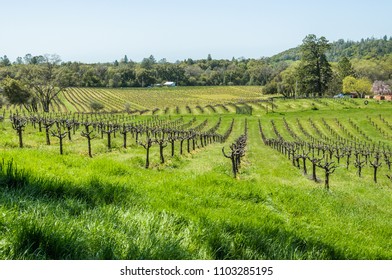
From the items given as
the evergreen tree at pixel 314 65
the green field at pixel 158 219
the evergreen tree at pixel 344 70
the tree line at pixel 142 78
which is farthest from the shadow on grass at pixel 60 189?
the evergreen tree at pixel 344 70

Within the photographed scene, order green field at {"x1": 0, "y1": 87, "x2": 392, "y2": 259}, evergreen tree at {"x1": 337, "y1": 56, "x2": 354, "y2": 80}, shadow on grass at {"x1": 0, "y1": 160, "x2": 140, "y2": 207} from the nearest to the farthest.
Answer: green field at {"x1": 0, "y1": 87, "x2": 392, "y2": 259}, shadow on grass at {"x1": 0, "y1": 160, "x2": 140, "y2": 207}, evergreen tree at {"x1": 337, "y1": 56, "x2": 354, "y2": 80}

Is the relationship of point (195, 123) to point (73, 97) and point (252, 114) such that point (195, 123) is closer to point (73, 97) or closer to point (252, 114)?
point (252, 114)

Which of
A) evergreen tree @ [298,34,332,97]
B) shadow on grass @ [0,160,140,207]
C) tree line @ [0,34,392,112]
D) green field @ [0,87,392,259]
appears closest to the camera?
green field @ [0,87,392,259]

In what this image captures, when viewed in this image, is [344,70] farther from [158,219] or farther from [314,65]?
[158,219]

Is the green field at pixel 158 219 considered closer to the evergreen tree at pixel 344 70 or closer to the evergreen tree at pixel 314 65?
the evergreen tree at pixel 314 65

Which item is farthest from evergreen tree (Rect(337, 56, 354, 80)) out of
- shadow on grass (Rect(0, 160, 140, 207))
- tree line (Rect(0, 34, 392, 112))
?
shadow on grass (Rect(0, 160, 140, 207))

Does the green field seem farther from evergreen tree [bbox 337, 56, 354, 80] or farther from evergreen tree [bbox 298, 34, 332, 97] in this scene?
evergreen tree [bbox 337, 56, 354, 80]

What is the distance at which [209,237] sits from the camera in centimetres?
439

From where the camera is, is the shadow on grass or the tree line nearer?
the shadow on grass

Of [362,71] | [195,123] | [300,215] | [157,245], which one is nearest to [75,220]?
[157,245]

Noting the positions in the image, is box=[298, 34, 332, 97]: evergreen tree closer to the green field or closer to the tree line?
the tree line

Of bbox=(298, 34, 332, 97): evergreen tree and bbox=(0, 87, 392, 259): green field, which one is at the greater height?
bbox=(298, 34, 332, 97): evergreen tree

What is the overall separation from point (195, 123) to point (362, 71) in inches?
4620

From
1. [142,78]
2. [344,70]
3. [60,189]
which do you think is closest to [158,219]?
[60,189]
